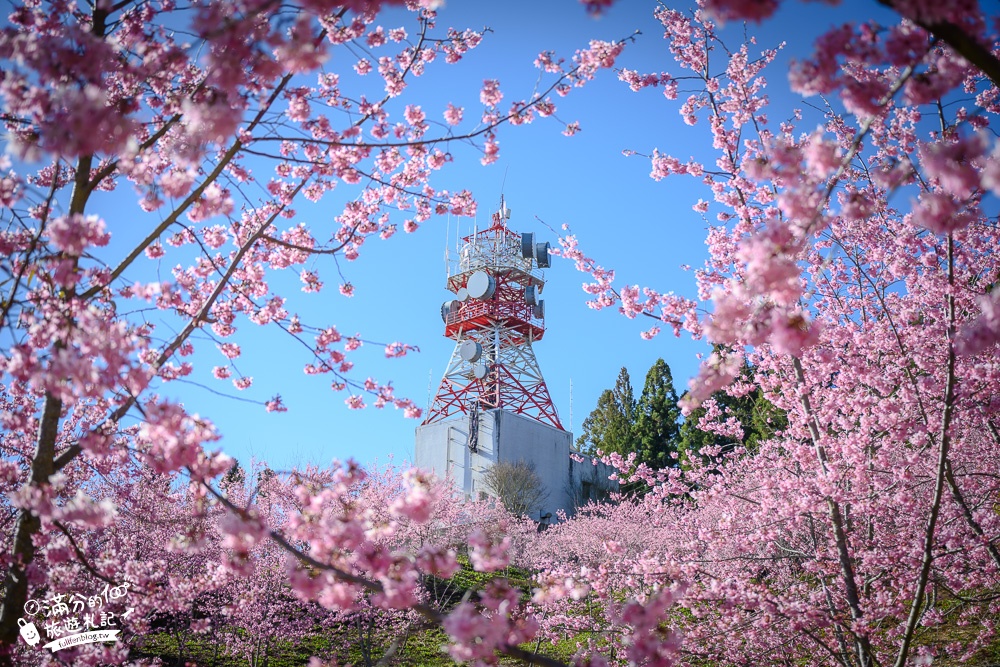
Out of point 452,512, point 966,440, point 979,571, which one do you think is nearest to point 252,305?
point 979,571

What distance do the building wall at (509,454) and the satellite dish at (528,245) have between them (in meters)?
7.94

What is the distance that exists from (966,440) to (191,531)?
8.25m

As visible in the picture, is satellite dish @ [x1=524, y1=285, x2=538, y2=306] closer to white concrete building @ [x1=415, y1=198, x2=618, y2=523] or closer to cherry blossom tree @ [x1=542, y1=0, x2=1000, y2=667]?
white concrete building @ [x1=415, y1=198, x2=618, y2=523]

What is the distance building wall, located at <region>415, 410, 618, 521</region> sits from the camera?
24734 mm

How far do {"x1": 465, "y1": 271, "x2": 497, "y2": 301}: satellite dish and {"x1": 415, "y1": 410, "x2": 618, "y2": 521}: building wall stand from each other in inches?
222

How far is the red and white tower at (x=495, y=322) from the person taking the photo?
1101 inches

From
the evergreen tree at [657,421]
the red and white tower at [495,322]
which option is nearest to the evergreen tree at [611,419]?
the evergreen tree at [657,421]

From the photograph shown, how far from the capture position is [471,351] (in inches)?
1114

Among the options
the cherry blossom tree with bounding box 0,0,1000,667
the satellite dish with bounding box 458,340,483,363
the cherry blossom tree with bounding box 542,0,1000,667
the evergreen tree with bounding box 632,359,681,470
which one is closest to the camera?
the cherry blossom tree with bounding box 0,0,1000,667

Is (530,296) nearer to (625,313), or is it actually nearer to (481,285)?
(481,285)

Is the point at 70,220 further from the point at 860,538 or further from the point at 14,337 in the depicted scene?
the point at 860,538

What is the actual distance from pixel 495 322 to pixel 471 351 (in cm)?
201

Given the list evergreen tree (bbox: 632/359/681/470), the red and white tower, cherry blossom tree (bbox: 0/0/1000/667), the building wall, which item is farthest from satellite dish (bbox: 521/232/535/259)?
cherry blossom tree (bbox: 0/0/1000/667)

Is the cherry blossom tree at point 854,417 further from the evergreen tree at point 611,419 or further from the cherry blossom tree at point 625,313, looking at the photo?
the evergreen tree at point 611,419
